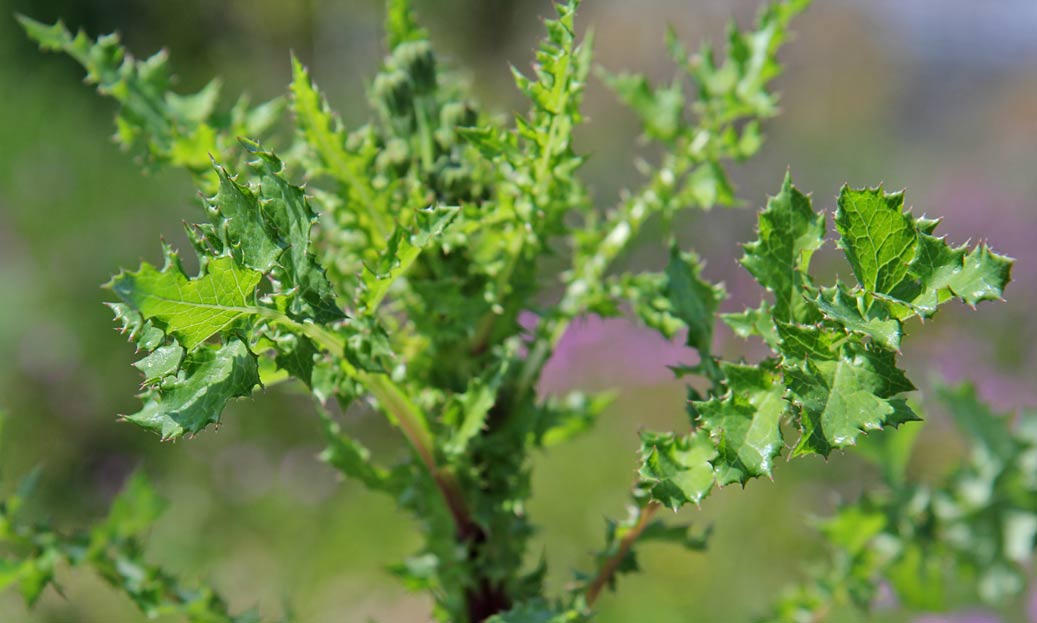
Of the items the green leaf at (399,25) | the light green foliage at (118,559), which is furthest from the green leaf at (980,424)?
the light green foliage at (118,559)

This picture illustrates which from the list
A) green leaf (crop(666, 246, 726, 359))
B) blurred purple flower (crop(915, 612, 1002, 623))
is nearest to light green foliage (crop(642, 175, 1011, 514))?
green leaf (crop(666, 246, 726, 359))

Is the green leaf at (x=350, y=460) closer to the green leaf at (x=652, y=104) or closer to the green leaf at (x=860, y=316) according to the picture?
the green leaf at (x=860, y=316)

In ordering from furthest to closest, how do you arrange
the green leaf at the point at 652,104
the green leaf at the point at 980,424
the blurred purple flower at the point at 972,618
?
the blurred purple flower at the point at 972,618 → the green leaf at the point at 980,424 → the green leaf at the point at 652,104

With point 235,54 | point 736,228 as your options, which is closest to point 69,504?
point 736,228

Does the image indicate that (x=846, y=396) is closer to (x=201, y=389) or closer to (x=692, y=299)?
(x=692, y=299)

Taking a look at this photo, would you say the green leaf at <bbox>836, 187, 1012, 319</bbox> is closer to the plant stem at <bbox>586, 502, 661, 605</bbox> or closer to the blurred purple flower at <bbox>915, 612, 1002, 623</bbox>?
the plant stem at <bbox>586, 502, 661, 605</bbox>

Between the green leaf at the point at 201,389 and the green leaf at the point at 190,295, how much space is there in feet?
0.08

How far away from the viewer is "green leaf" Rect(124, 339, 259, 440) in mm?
743

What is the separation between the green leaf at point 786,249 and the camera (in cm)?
90

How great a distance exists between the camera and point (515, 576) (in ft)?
3.79

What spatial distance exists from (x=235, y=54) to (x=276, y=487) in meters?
9.54

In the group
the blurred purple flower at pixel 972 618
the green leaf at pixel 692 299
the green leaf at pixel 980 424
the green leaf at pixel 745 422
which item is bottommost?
the green leaf at pixel 745 422

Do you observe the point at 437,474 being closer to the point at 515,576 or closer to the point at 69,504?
the point at 515,576

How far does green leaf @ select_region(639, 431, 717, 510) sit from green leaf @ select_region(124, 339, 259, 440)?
386 millimetres
